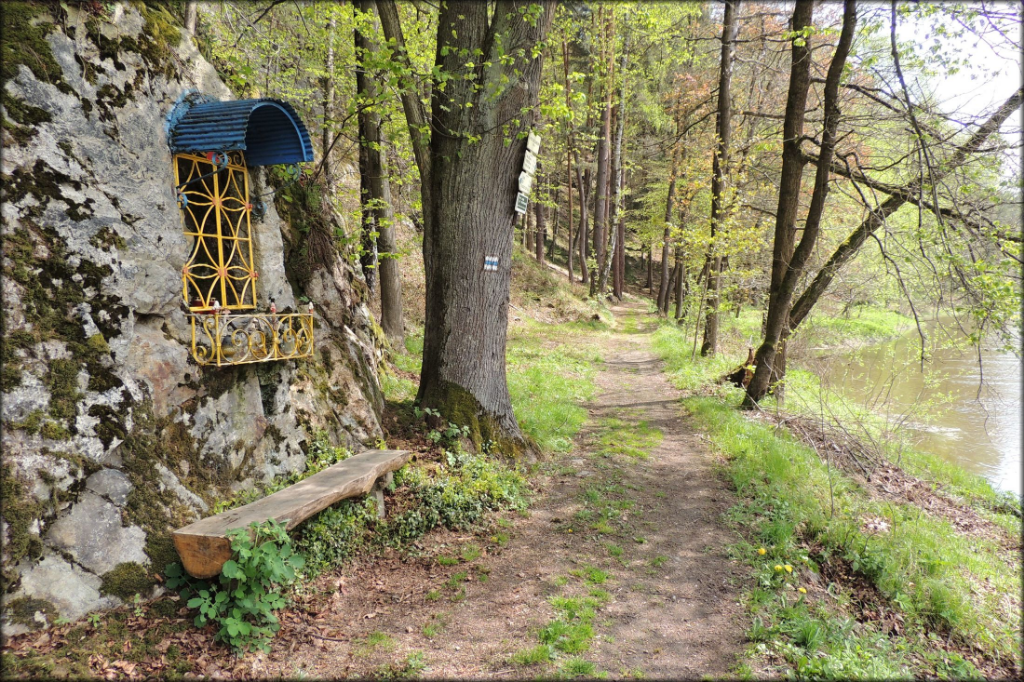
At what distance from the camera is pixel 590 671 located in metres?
3.06

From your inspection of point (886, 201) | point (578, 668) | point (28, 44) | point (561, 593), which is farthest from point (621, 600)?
point (886, 201)

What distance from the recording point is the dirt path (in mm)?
3150

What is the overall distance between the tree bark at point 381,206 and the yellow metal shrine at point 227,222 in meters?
2.29

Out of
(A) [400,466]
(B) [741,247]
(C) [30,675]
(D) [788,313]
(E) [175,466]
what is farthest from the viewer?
(B) [741,247]

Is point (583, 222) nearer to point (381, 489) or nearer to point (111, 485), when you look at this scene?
point (381, 489)

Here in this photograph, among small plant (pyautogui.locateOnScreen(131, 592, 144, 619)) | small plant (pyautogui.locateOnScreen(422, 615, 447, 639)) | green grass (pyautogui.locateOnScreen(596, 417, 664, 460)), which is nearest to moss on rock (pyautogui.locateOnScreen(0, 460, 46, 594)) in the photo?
small plant (pyautogui.locateOnScreen(131, 592, 144, 619))

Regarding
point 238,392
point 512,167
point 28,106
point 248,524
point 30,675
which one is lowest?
point 30,675

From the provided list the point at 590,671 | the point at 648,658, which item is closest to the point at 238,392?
the point at 590,671

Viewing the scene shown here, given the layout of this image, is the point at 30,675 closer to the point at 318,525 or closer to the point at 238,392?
the point at 318,525

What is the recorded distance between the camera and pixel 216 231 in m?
4.34

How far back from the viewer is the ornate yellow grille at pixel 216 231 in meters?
4.10

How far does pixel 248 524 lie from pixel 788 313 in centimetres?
841

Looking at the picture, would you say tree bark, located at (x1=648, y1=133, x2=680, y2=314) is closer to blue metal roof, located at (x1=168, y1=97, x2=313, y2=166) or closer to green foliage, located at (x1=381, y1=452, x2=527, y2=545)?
green foliage, located at (x1=381, y1=452, x2=527, y2=545)

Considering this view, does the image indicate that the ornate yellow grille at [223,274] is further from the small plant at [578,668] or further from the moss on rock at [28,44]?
the small plant at [578,668]
